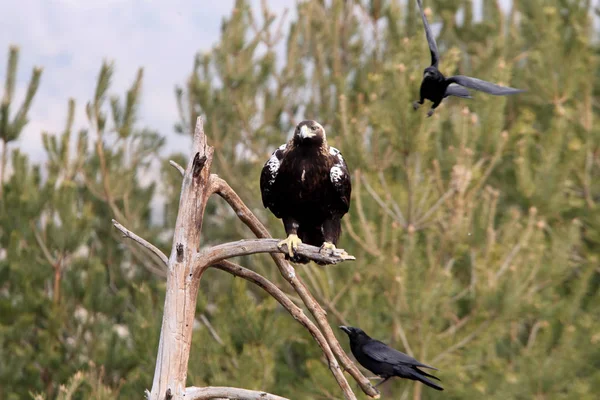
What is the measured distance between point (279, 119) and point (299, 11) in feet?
5.55

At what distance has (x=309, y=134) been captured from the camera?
367cm

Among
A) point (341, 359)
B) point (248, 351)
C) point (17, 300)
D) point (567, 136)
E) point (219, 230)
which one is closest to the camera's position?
point (341, 359)

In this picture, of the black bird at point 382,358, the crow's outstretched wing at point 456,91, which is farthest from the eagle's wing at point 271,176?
the black bird at point 382,358

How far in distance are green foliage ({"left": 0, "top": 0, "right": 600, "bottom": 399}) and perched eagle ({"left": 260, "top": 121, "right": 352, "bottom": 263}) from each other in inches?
84.1

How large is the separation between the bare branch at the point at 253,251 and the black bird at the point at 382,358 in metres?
0.93

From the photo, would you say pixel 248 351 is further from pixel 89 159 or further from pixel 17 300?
pixel 89 159

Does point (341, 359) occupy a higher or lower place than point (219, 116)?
lower

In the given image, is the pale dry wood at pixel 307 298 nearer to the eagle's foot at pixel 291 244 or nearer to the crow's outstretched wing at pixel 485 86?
the eagle's foot at pixel 291 244

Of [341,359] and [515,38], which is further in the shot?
[515,38]

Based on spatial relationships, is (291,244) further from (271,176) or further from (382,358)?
(382,358)

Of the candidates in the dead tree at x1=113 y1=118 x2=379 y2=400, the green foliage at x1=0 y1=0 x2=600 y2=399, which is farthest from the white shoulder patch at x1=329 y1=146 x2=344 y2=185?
the green foliage at x1=0 y1=0 x2=600 y2=399

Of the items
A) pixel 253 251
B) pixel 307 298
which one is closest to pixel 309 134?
pixel 253 251

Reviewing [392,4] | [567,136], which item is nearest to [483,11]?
[392,4]

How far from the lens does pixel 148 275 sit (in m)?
11.2
